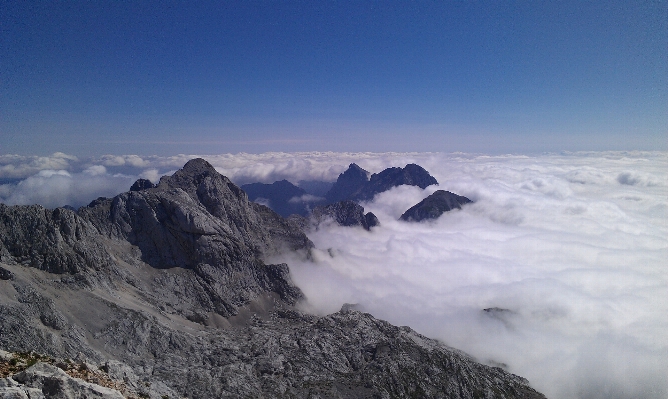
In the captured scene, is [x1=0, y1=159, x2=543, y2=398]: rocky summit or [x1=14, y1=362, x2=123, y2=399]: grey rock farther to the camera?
[x1=0, y1=159, x2=543, y2=398]: rocky summit

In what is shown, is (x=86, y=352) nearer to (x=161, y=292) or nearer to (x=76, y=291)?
(x=76, y=291)

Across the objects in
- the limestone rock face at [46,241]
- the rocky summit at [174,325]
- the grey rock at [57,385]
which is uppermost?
the grey rock at [57,385]

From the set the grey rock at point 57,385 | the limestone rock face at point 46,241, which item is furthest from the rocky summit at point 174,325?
the grey rock at point 57,385

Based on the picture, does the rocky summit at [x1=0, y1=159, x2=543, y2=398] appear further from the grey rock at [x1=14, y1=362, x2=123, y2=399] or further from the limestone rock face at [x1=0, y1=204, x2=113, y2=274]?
the grey rock at [x1=14, y1=362, x2=123, y2=399]

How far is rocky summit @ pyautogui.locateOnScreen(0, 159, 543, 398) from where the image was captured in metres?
117

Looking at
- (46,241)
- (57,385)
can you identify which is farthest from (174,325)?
(57,385)

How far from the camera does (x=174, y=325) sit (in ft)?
496

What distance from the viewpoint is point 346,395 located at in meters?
136

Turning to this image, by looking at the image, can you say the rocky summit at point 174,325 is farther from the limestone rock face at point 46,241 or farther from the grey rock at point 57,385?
the grey rock at point 57,385

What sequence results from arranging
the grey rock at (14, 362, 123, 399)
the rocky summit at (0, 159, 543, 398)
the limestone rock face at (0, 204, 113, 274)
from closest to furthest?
the grey rock at (14, 362, 123, 399), the rocky summit at (0, 159, 543, 398), the limestone rock face at (0, 204, 113, 274)

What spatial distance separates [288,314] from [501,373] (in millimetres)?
110288

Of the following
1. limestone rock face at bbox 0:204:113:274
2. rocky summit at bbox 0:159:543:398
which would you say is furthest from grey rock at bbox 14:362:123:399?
limestone rock face at bbox 0:204:113:274

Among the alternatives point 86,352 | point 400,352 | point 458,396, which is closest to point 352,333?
point 400,352

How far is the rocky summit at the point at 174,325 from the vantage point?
11706 cm
